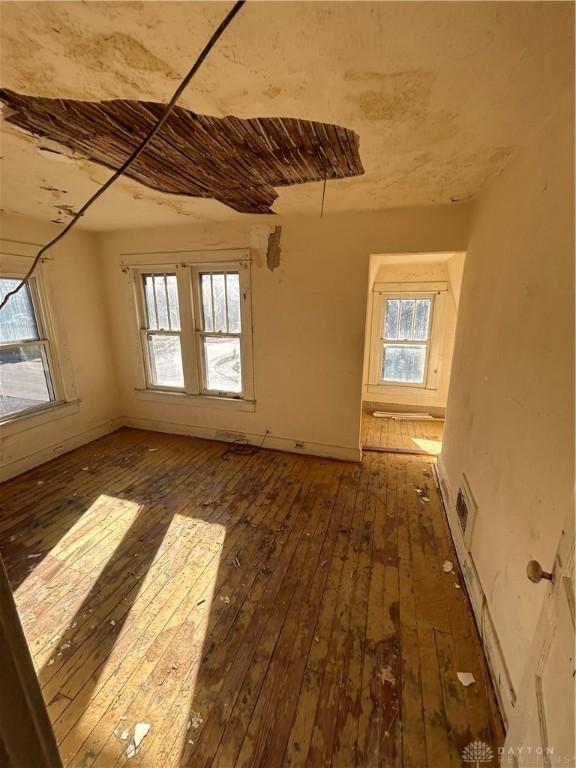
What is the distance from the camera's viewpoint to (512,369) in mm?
1403

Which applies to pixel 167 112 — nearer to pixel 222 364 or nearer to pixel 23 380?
pixel 222 364

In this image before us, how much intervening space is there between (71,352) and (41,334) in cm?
32

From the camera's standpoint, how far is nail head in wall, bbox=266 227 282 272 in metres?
2.85

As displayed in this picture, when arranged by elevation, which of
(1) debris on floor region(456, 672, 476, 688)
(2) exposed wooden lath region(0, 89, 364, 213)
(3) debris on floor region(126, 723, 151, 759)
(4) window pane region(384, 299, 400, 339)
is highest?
(2) exposed wooden lath region(0, 89, 364, 213)

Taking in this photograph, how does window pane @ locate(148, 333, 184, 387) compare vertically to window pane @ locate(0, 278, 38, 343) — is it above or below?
below

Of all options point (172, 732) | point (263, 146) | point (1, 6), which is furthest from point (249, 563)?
point (1, 6)

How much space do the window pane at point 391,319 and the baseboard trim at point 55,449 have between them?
3.91 meters

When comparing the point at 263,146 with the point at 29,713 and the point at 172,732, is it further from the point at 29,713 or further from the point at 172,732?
the point at 172,732

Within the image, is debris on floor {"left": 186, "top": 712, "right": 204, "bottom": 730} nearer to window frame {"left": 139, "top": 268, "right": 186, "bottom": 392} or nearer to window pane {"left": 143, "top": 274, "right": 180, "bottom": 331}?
window frame {"left": 139, "top": 268, "right": 186, "bottom": 392}

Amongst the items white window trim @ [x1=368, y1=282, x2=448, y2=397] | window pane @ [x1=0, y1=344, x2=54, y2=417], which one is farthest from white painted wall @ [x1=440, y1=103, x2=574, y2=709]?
window pane @ [x1=0, y1=344, x2=54, y2=417]

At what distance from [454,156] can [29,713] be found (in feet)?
8.23

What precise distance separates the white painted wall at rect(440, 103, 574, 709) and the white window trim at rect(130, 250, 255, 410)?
2.10m

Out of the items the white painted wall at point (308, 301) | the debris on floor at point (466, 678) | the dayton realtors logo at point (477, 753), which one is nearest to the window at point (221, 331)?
the white painted wall at point (308, 301)

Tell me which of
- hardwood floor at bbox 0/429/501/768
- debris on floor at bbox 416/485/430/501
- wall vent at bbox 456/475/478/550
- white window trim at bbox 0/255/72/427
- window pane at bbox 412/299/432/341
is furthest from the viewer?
window pane at bbox 412/299/432/341
